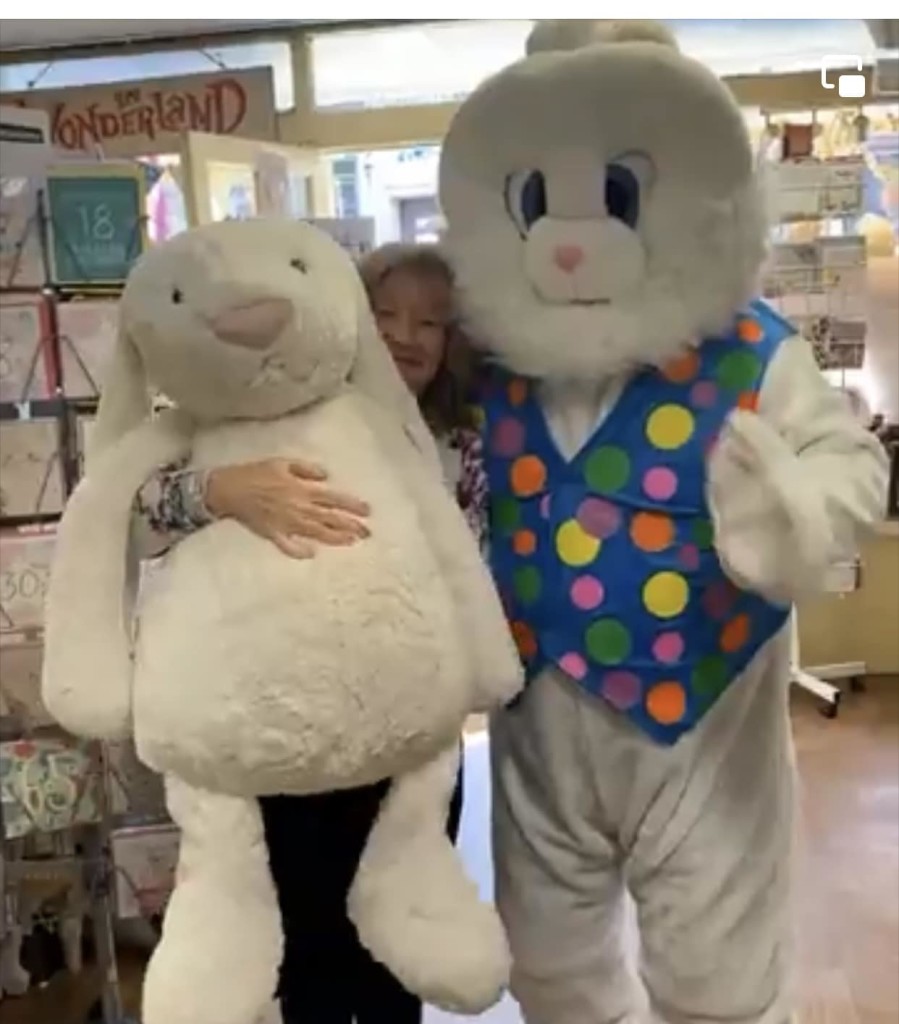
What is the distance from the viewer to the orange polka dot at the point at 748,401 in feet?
4.61

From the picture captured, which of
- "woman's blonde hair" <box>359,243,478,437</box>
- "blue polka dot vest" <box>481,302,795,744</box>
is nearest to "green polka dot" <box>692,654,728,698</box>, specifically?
"blue polka dot vest" <box>481,302,795,744</box>

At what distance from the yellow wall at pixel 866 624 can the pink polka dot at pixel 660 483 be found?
260 cm

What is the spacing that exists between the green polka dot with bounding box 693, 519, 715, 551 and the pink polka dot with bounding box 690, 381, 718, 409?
10 centimetres

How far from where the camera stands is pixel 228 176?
8.26ft

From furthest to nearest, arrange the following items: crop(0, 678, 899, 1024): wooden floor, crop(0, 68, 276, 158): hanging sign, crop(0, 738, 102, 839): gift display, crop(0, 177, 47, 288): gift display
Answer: crop(0, 68, 276, 158): hanging sign, crop(0, 678, 899, 1024): wooden floor, crop(0, 738, 102, 839): gift display, crop(0, 177, 47, 288): gift display

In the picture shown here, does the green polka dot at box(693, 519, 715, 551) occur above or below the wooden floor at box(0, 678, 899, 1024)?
above

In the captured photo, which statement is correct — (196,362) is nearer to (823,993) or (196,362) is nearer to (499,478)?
(499,478)

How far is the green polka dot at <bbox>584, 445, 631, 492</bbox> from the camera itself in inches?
55.7

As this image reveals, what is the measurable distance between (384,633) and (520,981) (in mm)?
481

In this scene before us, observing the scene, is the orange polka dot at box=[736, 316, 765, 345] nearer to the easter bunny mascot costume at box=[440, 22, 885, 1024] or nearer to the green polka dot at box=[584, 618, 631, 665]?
the easter bunny mascot costume at box=[440, 22, 885, 1024]

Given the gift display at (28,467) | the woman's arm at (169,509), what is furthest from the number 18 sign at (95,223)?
the woman's arm at (169,509)

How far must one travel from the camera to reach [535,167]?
1420 millimetres

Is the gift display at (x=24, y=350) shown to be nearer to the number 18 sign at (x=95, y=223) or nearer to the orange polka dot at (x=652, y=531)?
the number 18 sign at (x=95, y=223)

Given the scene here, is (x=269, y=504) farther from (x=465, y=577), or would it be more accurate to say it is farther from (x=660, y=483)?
(x=660, y=483)
